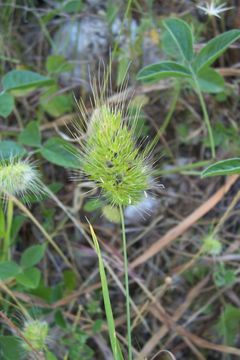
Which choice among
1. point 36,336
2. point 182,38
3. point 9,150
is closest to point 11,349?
point 36,336

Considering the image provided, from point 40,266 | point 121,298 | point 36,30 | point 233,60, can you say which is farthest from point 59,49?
point 121,298

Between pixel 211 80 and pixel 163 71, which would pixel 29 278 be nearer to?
pixel 163 71

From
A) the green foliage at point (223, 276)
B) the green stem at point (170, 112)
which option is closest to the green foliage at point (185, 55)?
the green stem at point (170, 112)

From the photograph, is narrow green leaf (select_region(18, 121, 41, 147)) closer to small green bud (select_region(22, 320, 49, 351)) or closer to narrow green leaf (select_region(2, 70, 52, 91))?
narrow green leaf (select_region(2, 70, 52, 91))

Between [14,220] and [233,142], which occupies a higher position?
[233,142]

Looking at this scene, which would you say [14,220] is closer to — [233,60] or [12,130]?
[12,130]

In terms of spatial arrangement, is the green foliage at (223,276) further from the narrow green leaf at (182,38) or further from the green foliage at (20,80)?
the green foliage at (20,80)

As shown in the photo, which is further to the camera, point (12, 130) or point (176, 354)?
point (12, 130)
